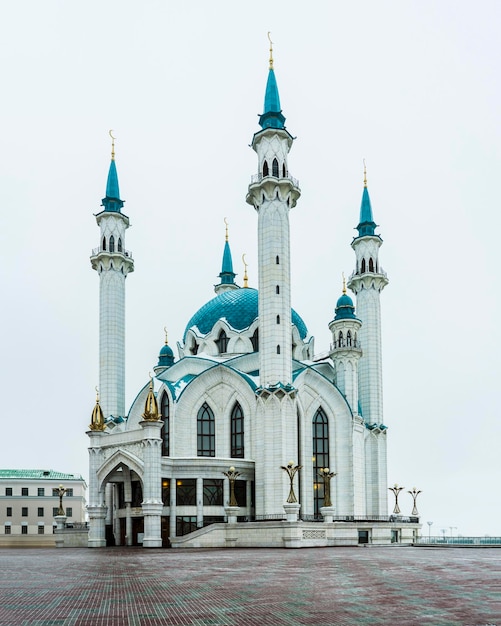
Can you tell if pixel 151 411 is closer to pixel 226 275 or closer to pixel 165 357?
pixel 165 357

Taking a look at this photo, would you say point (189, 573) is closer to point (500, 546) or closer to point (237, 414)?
point (500, 546)

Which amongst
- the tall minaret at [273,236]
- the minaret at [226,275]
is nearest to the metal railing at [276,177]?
the tall minaret at [273,236]

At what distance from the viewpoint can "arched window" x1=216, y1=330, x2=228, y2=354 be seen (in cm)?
7112

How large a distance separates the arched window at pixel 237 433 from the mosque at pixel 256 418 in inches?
4.4

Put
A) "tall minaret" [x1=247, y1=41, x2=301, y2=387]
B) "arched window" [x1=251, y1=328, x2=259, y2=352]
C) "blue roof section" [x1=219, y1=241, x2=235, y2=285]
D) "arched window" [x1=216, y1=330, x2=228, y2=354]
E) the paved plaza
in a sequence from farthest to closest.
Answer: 1. "blue roof section" [x1=219, y1=241, x2=235, y2=285]
2. "arched window" [x1=216, y1=330, x2=228, y2=354]
3. "arched window" [x1=251, y1=328, x2=259, y2=352]
4. "tall minaret" [x1=247, y1=41, x2=301, y2=387]
5. the paved plaza

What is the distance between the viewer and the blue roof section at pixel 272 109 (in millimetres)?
63750

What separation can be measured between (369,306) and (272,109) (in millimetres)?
20544

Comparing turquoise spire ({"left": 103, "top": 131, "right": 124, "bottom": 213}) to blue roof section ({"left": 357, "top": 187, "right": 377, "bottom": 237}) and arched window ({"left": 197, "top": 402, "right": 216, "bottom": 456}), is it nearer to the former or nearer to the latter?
arched window ({"left": 197, "top": 402, "right": 216, "bottom": 456})

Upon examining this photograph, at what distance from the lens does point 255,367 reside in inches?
2638

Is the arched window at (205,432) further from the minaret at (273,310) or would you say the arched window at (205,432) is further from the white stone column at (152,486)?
the white stone column at (152,486)

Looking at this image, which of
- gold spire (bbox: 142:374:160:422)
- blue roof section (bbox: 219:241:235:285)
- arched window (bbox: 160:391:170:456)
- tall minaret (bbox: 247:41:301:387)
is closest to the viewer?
gold spire (bbox: 142:374:160:422)

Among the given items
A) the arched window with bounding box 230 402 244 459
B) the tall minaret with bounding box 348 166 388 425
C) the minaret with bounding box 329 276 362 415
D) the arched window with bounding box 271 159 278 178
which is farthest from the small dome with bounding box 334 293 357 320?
the arched window with bounding box 271 159 278 178

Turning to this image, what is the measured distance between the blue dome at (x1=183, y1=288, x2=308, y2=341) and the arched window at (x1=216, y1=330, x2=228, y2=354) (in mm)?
1173

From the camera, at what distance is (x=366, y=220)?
76375mm
